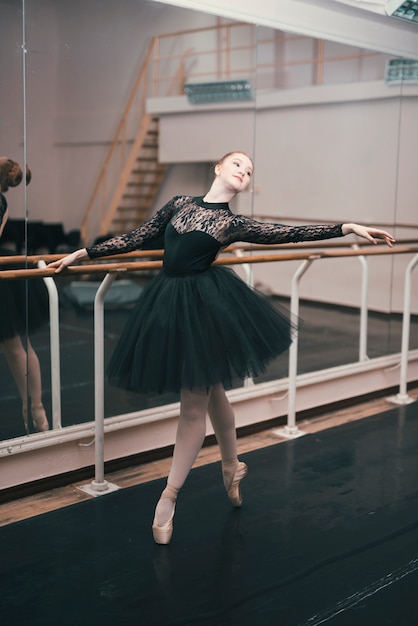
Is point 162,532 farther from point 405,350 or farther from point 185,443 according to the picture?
point 405,350

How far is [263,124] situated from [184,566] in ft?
7.90

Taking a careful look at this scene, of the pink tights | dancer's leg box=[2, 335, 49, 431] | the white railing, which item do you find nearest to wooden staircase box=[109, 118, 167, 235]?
the white railing

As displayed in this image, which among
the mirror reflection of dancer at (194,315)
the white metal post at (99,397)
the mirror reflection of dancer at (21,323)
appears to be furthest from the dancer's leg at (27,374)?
the mirror reflection of dancer at (194,315)

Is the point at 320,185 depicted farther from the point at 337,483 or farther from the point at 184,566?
the point at 184,566

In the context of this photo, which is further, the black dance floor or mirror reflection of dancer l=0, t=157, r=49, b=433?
mirror reflection of dancer l=0, t=157, r=49, b=433

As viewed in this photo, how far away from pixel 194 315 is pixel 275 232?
37 centimetres

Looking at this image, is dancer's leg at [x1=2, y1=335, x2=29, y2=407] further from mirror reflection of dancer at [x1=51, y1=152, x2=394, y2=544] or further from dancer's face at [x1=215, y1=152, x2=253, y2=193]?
dancer's face at [x1=215, y1=152, x2=253, y2=193]

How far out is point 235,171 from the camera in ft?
8.46

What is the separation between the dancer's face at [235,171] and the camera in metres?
2.58

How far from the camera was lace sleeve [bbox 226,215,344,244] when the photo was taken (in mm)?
2512

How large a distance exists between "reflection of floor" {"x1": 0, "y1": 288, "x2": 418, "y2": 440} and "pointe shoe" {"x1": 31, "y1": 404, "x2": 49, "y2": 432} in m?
0.04

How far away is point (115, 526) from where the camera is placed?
8.93ft

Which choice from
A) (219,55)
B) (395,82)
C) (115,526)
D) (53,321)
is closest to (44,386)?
(53,321)

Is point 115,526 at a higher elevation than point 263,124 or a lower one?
lower
